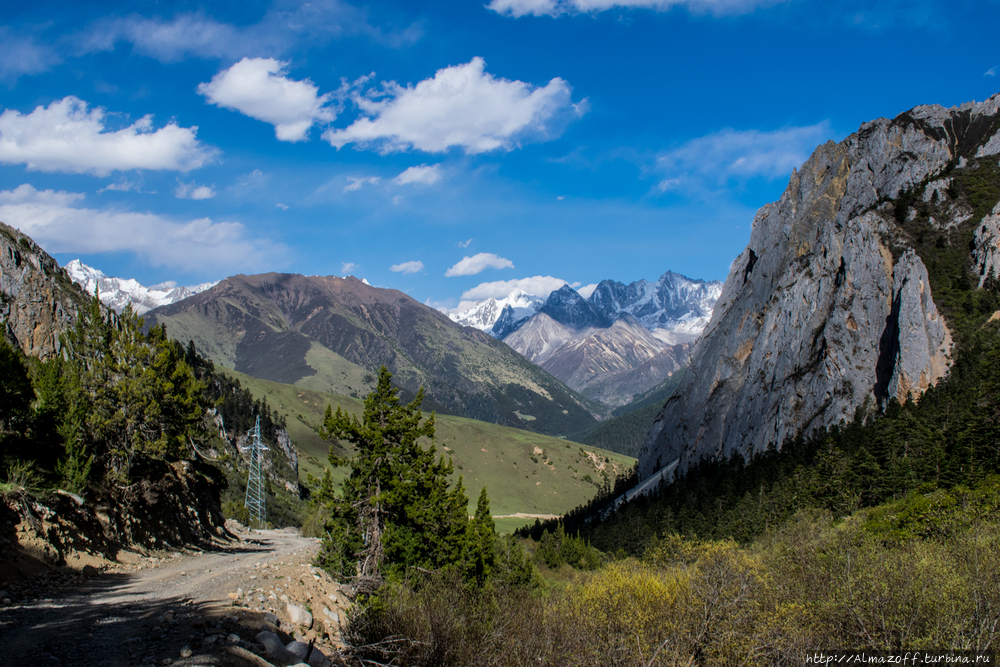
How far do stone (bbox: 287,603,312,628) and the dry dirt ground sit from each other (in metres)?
0.15

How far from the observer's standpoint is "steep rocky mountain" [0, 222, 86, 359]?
239 ft

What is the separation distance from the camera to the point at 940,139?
17100 cm

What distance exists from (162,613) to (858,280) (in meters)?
167

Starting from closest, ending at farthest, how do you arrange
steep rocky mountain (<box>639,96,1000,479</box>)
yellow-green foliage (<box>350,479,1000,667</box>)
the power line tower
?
yellow-green foliage (<box>350,479,1000,667</box>) → the power line tower → steep rocky mountain (<box>639,96,1000,479</box>)

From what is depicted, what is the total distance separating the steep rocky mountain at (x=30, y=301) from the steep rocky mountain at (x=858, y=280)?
15875 cm

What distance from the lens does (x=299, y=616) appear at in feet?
60.8

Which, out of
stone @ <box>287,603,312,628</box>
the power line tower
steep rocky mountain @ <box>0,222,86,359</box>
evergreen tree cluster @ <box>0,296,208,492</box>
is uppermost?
steep rocky mountain @ <box>0,222,86,359</box>

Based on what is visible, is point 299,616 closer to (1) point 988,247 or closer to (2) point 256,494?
(2) point 256,494

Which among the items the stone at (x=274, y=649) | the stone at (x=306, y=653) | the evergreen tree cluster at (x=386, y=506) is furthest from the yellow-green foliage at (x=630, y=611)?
the stone at (x=274, y=649)

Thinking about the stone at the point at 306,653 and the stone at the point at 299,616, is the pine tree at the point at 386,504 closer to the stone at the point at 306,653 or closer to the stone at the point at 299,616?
the stone at the point at 299,616

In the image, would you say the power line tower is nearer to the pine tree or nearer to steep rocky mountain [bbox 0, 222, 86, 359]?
steep rocky mountain [bbox 0, 222, 86, 359]

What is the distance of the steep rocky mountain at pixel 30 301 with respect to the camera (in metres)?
72.9

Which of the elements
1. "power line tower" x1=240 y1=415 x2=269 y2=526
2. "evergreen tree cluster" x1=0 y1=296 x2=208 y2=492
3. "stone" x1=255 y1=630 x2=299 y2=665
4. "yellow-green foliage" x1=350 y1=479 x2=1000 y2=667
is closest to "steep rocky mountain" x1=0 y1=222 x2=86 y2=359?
"power line tower" x1=240 y1=415 x2=269 y2=526

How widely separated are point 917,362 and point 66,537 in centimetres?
14769
